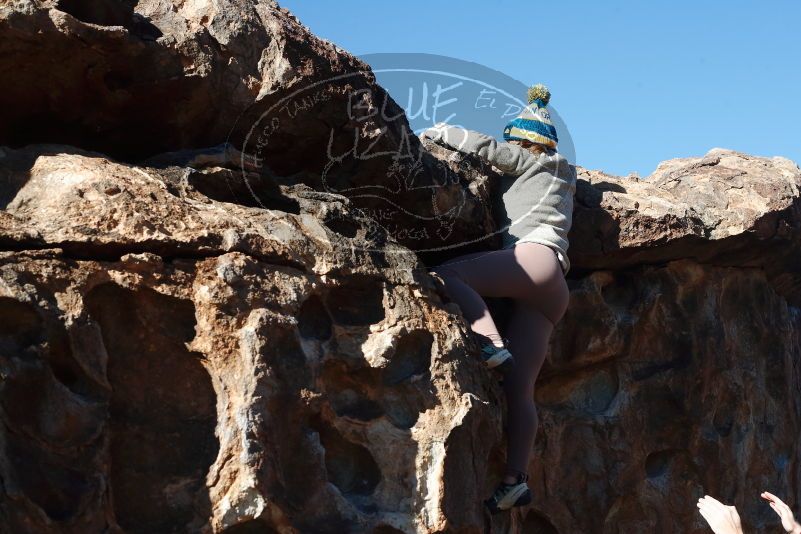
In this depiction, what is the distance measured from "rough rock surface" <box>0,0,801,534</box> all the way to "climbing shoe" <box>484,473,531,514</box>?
11 cm

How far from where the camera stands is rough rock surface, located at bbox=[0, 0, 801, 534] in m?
3.63

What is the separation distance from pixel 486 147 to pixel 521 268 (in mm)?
642

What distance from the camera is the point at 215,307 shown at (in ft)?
12.8

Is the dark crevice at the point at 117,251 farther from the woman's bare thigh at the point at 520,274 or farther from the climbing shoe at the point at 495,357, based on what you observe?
the woman's bare thigh at the point at 520,274

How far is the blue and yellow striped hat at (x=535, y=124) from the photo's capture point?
5.53m

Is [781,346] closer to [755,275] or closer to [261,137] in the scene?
[755,275]

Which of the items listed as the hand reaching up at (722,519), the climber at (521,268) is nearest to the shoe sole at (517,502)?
the climber at (521,268)

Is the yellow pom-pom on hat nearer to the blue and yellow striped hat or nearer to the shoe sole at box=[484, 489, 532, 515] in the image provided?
the blue and yellow striped hat

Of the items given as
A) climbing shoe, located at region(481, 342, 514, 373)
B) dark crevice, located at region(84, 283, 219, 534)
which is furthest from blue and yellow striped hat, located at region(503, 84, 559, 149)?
dark crevice, located at region(84, 283, 219, 534)

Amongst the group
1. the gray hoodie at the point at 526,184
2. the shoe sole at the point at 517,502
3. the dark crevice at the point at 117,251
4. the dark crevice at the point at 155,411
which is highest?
the gray hoodie at the point at 526,184

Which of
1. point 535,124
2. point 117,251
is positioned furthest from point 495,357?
point 117,251

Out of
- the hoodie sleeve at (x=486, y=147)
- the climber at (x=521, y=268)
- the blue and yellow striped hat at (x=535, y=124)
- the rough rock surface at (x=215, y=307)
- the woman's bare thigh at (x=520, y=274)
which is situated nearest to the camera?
the rough rock surface at (x=215, y=307)

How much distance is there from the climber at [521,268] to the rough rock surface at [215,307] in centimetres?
13

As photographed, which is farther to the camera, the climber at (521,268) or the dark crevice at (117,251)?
the climber at (521,268)
